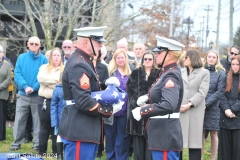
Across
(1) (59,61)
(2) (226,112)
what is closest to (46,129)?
(1) (59,61)

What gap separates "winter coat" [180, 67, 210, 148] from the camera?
701cm

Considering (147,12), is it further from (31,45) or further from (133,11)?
(31,45)

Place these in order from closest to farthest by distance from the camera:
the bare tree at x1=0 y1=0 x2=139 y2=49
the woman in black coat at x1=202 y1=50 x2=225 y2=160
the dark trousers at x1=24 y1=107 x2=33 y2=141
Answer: the woman in black coat at x1=202 y1=50 x2=225 y2=160
the dark trousers at x1=24 y1=107 x2=33 y2=141
the bare tree at x1=0 y1=0 x2=139 y2=49

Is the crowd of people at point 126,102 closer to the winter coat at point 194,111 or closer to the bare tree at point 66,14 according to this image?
the winter coat at point 194,111

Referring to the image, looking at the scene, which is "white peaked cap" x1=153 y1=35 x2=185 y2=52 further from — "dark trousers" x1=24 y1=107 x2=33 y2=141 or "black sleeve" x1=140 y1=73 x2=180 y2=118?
"dark trousers" x1=24 y1=107 x2=33 y2=141

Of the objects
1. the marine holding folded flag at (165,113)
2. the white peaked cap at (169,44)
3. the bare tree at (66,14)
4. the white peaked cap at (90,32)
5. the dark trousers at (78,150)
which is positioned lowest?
the dark trousers at (78,150)

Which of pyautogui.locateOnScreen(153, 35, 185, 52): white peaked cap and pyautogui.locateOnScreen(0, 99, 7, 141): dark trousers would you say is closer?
pyautogui.locateOnScreen(153, 35, 185, 52): white peaked cap

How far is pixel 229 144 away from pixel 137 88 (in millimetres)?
1822

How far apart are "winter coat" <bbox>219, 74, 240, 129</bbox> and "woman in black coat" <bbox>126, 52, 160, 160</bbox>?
1248 millimetres

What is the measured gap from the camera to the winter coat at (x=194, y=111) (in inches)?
276

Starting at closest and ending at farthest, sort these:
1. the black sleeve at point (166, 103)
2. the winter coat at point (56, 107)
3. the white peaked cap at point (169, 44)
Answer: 1. the black sleeve at point (166, 103)
2. the white peaked cap at point (169, 44)
3. the winter coat at point (56, 107)

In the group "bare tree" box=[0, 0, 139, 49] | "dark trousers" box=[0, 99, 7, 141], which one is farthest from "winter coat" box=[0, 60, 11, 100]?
"bare tree" box=[0, 0, 139, 49]

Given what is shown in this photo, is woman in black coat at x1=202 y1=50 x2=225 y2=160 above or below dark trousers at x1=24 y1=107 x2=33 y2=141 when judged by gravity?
above

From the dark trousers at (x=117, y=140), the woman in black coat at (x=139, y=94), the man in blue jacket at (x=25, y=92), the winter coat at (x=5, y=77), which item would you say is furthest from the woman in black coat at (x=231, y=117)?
the winter coat at (x=5, y=77)
